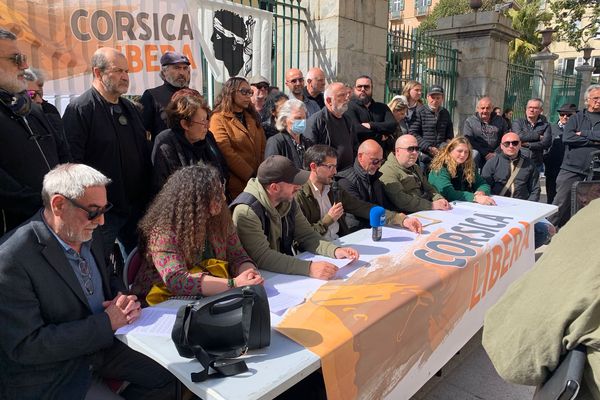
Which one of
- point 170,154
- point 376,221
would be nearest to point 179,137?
point 170,154

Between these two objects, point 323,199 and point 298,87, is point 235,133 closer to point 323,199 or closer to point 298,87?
point 323,199

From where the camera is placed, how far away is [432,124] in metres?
5.75

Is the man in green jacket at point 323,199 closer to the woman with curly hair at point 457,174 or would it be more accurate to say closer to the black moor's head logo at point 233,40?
the woman with curly hair at point 457,174

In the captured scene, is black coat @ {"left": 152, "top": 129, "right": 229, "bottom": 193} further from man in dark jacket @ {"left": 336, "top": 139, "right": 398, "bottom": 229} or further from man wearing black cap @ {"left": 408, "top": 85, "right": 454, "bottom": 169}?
man wearing black cap @ {"left": 408, "top": 85, "right": 454, "bottom": 169}

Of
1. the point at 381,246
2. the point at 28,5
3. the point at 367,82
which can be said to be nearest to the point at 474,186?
the point at 367,82

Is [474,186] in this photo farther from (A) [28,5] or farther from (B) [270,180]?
(A) [28,5]

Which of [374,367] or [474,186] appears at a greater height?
[474,186]

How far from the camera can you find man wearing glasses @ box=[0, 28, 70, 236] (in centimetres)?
212

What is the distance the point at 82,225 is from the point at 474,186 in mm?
3938

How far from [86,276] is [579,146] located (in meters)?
5.61

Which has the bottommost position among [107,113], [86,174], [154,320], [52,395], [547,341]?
[52,395]

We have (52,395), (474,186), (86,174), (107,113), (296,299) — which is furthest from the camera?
(474,186)

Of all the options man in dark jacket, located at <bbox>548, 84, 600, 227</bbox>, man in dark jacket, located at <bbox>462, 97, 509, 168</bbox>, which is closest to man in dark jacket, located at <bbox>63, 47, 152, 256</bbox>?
man in dark jacket, located at <bbox>462, 97, 509, 168</bbox>

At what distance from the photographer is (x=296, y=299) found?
6.81 feet
